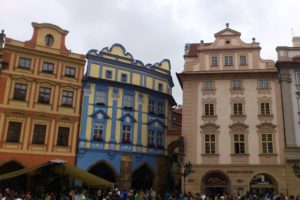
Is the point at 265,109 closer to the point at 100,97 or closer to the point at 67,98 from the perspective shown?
the point at 100,97

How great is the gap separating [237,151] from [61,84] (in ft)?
55.8

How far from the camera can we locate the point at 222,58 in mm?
31969

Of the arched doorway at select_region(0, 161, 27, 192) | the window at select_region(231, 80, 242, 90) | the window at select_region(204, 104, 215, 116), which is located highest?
the window at select_region(231, 80, 242, 90)

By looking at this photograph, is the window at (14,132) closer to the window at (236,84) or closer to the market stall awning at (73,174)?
the market stall awning at (73,174)

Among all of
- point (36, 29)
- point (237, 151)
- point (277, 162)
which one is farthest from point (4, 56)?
point (277, 162)

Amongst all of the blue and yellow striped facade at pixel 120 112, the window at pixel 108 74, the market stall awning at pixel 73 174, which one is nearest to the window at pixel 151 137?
the blue and yellow striped facade at pixel 120 112

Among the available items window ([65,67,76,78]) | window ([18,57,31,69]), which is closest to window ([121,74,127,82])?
window ([65,67,76,78])

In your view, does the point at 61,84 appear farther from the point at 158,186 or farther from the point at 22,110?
the point at 158,186

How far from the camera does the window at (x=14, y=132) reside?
26945 millimetres

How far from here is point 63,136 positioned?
29.1 metres

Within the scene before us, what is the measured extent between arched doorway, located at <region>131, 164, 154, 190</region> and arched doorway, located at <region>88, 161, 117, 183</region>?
2.29m

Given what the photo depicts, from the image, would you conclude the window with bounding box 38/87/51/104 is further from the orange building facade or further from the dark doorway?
the dark doorway

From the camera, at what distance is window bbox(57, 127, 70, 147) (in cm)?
2888

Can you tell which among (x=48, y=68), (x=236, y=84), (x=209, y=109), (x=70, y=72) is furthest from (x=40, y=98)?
(x=236, y=84)
